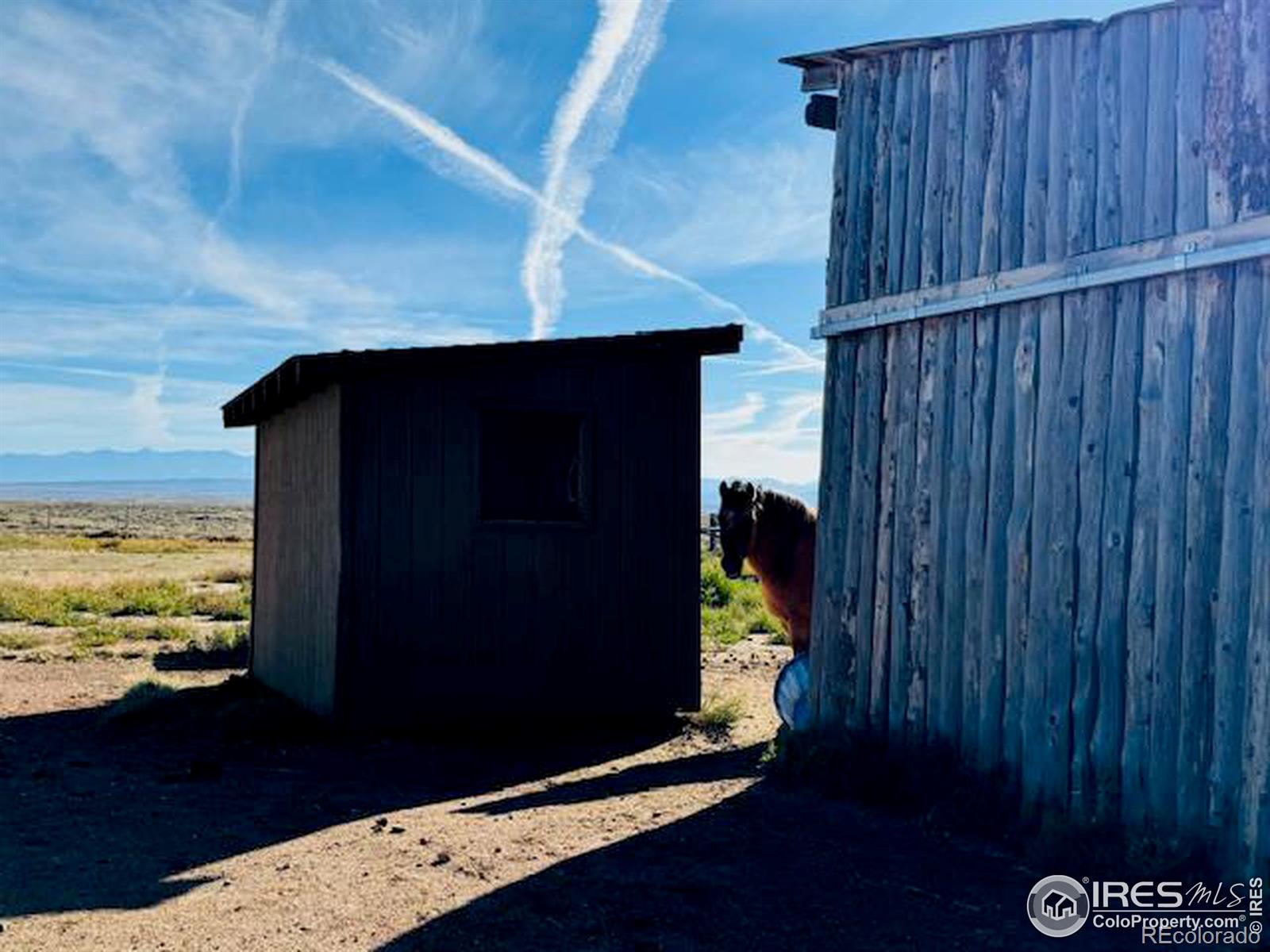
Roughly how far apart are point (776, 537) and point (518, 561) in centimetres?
229

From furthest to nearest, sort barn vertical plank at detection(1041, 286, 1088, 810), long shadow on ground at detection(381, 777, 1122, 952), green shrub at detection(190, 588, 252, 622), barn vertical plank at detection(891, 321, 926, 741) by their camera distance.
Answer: green shrub at detection(190, 588, 252, 622) → barn vertical plank at detection(891, 321, 926, 741) → barn vertical plank at detection(1041, 286, 1088, 810) → long shadow on ground at detection(381, 777, 1122, 952)

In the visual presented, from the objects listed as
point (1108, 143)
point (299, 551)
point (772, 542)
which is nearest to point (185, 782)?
point (299, 551)

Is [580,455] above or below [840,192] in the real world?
below

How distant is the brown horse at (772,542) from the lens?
32.3 ft

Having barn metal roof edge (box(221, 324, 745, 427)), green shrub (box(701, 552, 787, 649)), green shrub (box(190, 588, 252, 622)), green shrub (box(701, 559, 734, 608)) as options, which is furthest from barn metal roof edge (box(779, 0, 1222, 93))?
green shrub (box(190, 588, 252, 622))

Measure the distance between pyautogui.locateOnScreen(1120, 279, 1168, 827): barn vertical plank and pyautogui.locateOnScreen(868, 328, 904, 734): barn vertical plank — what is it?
1.71 m

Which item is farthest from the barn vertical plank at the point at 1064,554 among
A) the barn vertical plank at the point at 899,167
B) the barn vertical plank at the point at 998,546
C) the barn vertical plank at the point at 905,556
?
the barn vertical plank at the point at 899,167

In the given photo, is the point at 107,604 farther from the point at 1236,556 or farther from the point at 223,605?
the point at 1236,556

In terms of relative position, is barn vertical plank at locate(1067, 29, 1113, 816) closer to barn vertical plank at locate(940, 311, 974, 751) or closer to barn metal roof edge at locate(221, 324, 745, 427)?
barn vertical plank at locate(940, 311, 974, 751)

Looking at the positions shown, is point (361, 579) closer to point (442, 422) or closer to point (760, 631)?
point (442, 422)

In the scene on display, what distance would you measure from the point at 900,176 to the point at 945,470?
1.87 metres

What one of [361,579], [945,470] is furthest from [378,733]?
[945,470]

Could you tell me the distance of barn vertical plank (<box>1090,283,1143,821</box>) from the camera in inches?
221

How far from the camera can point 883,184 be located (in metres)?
7.33
